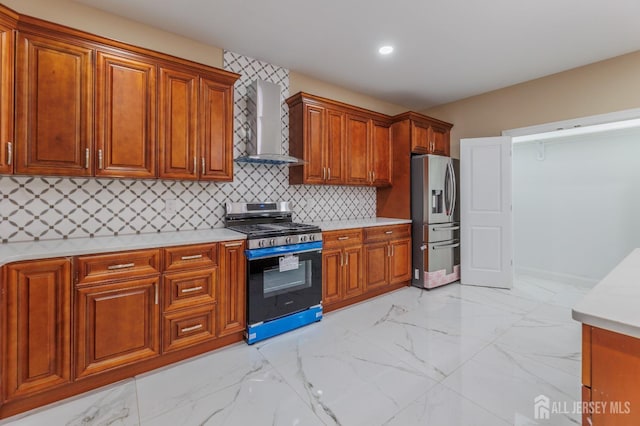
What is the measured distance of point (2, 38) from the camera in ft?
5.73

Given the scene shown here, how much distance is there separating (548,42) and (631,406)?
130 inches

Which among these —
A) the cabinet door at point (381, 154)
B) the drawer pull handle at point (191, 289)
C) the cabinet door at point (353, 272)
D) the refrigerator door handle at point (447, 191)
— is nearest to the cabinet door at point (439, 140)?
the refrigerator door handle at point (447, 191)

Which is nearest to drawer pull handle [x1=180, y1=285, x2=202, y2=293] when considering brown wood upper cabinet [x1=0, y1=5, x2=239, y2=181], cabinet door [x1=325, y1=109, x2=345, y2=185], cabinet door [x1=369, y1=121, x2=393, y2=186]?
brown wood upper cabinet [x1=0, y1=5, x2=239, y2=181]

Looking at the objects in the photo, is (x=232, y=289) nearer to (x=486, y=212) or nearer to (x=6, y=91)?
(x=6, y=91)

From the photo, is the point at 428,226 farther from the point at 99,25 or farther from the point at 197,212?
the point at 99,25

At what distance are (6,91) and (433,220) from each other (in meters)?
4.15

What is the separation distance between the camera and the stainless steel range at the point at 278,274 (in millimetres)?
2494

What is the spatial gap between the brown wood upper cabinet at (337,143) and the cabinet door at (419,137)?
1.10 ft

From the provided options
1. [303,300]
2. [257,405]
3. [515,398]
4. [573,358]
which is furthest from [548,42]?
[257,405]

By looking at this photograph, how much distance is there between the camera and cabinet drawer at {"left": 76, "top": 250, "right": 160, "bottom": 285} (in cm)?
184

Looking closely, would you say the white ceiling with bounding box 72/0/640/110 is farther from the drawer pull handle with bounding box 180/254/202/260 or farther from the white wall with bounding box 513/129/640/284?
the drawer pull handle with bounding box 180/254/202/260

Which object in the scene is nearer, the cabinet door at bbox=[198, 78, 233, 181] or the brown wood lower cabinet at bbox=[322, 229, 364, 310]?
the cabinet door at bbox=[198, 78, 233, 181]

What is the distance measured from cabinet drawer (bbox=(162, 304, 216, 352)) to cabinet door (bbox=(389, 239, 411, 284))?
2.30 m

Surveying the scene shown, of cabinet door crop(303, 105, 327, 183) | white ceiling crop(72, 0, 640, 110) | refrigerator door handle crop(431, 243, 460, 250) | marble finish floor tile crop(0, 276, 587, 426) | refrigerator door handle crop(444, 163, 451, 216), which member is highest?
white ceiling crop(72, 0, 640, 110)
